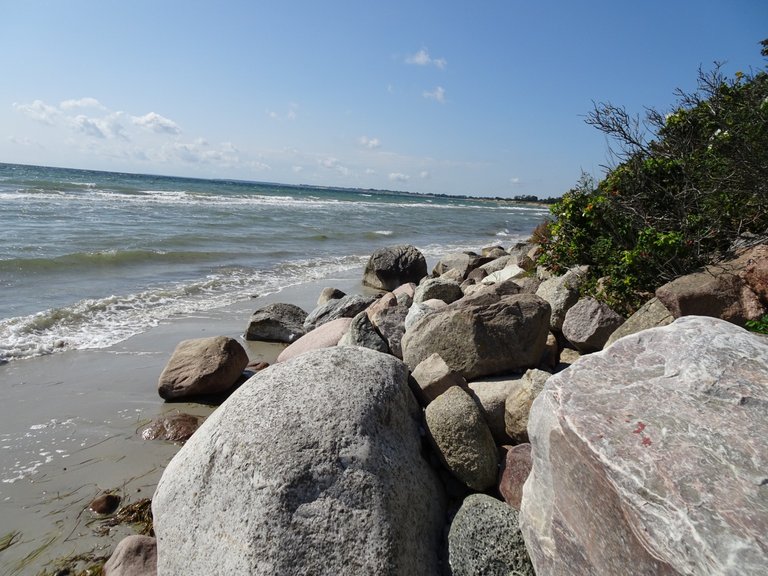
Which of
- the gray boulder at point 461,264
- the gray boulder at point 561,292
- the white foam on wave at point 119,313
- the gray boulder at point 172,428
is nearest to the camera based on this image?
the gray boulder at point 172,428

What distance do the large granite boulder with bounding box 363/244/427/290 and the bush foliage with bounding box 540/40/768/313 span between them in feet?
17.4

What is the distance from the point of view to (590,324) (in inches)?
202

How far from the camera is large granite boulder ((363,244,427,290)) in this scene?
41.9ft

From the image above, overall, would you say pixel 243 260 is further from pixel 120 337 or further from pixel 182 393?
pixel 182 393

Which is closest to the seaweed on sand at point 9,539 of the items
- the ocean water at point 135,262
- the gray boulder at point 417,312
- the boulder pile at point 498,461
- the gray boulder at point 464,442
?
the boulder pile at point 498,461

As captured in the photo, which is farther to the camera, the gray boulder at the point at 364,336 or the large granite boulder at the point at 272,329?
the large granite boulder at the point at 272,329

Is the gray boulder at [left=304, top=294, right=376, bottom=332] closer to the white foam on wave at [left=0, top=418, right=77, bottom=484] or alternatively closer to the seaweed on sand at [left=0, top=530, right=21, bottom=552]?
the white foam on wave at [left=0, top=418, right=77, bottom=484]

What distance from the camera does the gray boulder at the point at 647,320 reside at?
4.48 metres

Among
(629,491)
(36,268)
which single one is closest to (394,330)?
(629,491)

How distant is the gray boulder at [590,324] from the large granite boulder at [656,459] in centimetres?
204

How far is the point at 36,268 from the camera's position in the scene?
1177 centimetres

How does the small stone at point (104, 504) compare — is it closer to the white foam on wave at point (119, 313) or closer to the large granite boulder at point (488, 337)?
the large granite boulder at point (488, 337)

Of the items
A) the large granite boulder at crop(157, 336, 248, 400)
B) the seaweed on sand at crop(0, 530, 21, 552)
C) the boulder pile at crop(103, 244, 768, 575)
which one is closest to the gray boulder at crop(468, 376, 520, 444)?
the boulder pile at crop(103, 244, 768, 575)

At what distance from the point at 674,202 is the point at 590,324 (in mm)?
2337
